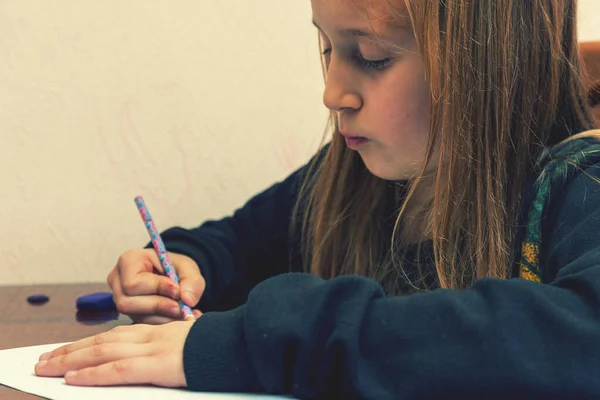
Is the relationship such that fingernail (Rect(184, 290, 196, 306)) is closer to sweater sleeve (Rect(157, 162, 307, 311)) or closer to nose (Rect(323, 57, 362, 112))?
sweater sleeve (Rect(157, 162, 307, 311))

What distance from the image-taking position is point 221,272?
2.85 ft

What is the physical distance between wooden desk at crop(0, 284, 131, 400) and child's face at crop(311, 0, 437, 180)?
0.29 meters

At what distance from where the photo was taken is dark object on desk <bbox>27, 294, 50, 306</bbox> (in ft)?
2.79

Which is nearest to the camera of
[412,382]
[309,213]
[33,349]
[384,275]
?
[412,382]

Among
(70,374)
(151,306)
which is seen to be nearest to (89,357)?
(70,374)

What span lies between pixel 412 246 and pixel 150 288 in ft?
0.85

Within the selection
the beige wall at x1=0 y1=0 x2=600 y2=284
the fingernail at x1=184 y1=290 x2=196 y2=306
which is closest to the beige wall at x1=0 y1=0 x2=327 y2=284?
the beige wall at x1=0 y1=0 x2=600 y2=284

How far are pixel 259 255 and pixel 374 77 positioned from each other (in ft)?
1.09

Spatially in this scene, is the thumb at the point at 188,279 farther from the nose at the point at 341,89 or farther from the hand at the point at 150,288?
the nose at the point at 341,89

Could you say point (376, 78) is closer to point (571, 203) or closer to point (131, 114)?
point (571, 203)

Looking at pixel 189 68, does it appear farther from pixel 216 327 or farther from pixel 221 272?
pixel 216 327

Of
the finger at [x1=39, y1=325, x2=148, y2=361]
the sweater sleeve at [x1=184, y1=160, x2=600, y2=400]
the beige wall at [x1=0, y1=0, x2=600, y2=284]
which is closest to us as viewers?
the sweater sleeve at [x1=184, y1=160, x2=600, y2=400]

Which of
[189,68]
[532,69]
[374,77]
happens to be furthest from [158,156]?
[532,69]

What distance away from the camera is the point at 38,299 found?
865 millimetres
